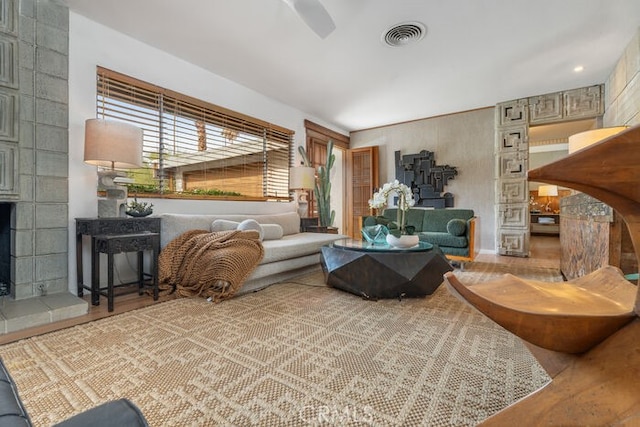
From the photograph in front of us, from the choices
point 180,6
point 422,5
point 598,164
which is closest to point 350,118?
point 422,5

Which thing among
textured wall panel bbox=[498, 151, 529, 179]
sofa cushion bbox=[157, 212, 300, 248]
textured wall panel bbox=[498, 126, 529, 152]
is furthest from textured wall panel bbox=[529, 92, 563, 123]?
sofa cushion bbox=[157, 212, 300, 248]

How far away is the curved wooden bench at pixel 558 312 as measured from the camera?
0.51m

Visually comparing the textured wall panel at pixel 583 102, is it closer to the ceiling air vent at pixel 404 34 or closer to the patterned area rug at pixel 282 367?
the ceiling air vent at pixel 404 34

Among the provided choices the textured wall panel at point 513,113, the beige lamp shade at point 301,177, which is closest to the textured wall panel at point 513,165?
the textured wall panel at point 513,113

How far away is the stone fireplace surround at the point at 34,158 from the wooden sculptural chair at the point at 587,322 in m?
2.57

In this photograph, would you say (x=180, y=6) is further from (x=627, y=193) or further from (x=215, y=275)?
(x=627, y=193)

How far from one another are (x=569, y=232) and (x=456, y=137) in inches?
115

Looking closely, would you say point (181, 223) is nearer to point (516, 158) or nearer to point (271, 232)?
point (271, 232)

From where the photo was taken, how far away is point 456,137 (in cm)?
543

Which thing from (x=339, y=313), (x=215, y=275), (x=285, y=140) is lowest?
(x=339, y=313)

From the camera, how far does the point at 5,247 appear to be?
233 centimetres

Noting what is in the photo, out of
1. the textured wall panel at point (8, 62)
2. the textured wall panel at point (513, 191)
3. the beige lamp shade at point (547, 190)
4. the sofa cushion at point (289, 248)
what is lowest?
the sofa cushion at point (289, 248)

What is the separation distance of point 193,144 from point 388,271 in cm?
266

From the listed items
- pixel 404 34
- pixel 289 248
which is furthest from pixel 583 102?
pixel 289 248
